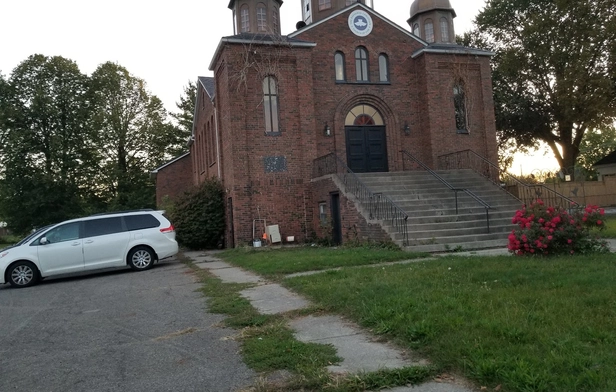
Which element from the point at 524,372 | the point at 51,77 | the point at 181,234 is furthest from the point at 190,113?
the point at 524,372

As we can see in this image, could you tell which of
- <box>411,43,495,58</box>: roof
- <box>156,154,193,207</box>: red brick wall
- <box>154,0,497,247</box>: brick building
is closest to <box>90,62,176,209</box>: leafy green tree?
<box>156,154,193,207</box>: red brick wall

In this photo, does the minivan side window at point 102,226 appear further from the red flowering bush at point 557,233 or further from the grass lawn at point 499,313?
the red flowering bush at point 557,233

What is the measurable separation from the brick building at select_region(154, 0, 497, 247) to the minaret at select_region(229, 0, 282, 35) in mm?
45

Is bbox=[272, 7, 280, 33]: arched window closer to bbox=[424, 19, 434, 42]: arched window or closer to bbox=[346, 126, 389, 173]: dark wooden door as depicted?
bbox=[346, 126, 389, 173]: dark wooden door

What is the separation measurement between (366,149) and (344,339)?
53.3 feet

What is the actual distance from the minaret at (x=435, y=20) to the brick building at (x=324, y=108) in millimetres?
3188

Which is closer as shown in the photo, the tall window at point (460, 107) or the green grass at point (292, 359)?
the green grass at point (292, 359)

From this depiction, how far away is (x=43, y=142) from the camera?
134 feet

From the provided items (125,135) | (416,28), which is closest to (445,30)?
(416,28)

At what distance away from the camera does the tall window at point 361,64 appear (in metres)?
21.5

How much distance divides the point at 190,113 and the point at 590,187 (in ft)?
124

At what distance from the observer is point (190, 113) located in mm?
54438

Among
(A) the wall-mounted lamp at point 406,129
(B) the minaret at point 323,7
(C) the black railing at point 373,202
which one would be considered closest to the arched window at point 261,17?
(B) the minaret at point 323,7

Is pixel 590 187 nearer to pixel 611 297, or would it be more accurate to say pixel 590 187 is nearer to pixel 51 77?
pixel 611 297
